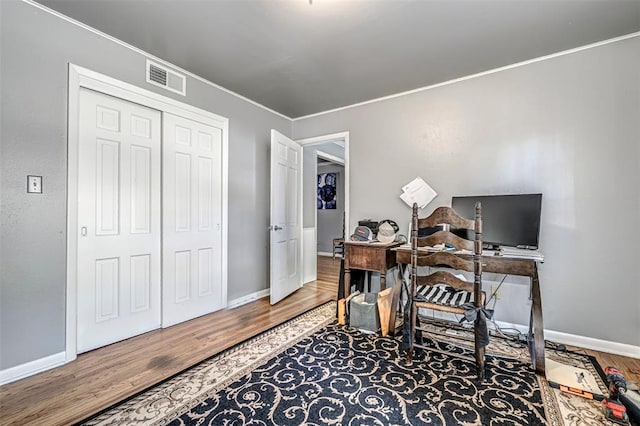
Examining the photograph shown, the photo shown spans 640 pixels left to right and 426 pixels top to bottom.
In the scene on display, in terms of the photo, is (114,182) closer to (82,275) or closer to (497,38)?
(82,275)

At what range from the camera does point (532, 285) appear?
84.3 inches

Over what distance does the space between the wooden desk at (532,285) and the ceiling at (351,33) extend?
1.80 m

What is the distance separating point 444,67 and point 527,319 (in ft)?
8.44

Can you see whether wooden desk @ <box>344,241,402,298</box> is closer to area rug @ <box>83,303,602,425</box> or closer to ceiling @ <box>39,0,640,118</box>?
area rug @ <box>83,303,602,425</box>

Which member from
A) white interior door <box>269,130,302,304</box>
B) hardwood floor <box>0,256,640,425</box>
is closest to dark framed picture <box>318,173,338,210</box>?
white interior door <box>269,130,302,304</box>

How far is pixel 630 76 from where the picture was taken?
233 cm

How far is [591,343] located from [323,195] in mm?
6052

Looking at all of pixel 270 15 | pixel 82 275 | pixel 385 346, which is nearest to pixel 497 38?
pixel 270 15

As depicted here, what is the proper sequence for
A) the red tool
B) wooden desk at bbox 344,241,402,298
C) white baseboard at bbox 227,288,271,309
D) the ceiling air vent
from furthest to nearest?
white baseboard at bbox 227,288,271,309
wooden desk at bbox 344,241,402,298
the ceiling air vent
the red tool

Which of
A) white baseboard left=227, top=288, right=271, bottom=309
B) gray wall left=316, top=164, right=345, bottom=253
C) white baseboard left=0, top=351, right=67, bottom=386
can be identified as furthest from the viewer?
gray wall left=316, top=164, right=345, bottom=253

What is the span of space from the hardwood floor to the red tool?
21.2 inches

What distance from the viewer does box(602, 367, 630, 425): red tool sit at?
5.07 feet

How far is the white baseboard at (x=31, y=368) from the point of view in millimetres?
1903

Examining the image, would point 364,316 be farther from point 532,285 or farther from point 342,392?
point 532,285
